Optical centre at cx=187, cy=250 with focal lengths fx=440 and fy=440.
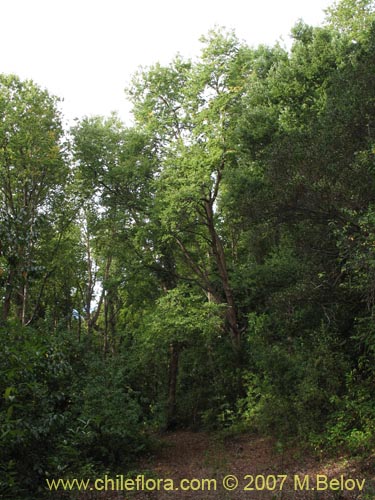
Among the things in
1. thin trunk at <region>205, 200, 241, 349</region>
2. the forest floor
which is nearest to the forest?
thin trunk at <region>205, 200, 241, 349</region>

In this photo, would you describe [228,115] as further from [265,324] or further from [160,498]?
[160,498]

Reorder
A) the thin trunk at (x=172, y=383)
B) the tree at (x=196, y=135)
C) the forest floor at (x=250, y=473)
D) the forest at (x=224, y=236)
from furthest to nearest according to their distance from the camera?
the thin trunk at (x=172, y=383) → the tree at (x=196, y=135) → the forest at (x=224, y=236) → the forest floor at (x=250, y=473)

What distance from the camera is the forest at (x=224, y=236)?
10133 mm

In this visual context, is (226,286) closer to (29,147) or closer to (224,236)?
(224,236)

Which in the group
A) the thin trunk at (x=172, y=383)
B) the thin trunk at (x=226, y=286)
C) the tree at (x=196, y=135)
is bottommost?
the thin trunk at (x=172, y=383)

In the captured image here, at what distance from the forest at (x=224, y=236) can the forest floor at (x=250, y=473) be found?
542 millimetres

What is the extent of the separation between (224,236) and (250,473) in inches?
541

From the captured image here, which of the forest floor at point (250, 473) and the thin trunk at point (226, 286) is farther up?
the thin trunk at point (226, 286)

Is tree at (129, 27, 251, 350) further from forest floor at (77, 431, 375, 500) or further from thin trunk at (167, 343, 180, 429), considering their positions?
forest floor at (77, 431, 375, 500)

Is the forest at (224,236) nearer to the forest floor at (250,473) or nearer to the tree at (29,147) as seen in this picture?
the tree at (29,147)

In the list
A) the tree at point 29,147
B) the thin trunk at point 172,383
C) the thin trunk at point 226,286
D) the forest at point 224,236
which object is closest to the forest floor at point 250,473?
the forest at point 224,236

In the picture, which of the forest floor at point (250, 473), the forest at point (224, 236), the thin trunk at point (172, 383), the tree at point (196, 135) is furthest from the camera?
the thin trunk at point (172, 383)

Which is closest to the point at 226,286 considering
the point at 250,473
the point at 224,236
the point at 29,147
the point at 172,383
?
the point at 172,383

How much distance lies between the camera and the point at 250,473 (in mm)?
9812
